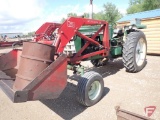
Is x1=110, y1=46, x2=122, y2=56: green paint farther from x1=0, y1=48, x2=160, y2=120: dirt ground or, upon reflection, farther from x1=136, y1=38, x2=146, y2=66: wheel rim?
x1=0, y1=48, x2=160, y2=120: dirt ground

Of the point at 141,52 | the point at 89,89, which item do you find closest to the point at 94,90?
the point at 89,89

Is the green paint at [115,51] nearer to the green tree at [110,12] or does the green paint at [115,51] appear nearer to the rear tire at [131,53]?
the rear tire at [131,53]

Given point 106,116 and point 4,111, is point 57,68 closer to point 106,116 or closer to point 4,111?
point 106,116

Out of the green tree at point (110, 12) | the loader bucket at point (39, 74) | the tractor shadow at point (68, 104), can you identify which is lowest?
the tractor shadow at point (68, 104)

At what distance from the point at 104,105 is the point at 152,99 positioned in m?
1.08

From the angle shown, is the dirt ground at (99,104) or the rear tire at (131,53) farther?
the rear tire at (131,53)

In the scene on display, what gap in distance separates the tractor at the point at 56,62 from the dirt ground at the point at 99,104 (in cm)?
28

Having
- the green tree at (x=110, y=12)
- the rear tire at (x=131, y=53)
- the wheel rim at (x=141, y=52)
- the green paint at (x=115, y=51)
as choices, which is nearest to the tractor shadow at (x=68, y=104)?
the rear tire at (x=131, y=53)

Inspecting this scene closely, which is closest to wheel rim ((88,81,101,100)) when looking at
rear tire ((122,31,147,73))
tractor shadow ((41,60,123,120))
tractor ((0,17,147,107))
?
tractor ((0,17,147,107))

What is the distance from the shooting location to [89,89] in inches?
163

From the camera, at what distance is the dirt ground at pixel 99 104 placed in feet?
12.4

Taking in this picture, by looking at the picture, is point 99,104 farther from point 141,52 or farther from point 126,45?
point 141,52

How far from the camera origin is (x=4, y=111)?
4.11m

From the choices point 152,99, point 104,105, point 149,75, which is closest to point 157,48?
point 149,75
